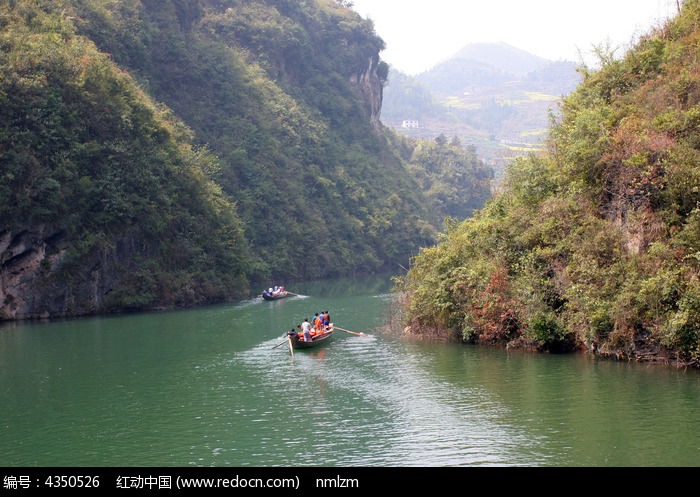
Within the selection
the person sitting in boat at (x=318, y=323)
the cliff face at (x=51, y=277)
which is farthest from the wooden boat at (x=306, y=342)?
the cliff face at (x=51, y=277)

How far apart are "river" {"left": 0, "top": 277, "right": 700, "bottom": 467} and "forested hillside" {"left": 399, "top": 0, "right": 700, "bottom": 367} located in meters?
1.06

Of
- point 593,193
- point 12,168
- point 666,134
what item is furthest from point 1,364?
point 666,134

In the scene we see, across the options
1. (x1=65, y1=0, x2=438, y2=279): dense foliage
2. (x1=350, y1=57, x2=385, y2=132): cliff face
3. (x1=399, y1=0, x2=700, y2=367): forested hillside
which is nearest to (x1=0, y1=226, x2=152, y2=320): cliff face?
(x1=65, y1=0, x2=438, y2=279): dense foliage

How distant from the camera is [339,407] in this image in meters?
20.3

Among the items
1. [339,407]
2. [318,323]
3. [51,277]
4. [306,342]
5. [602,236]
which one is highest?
[602,236]

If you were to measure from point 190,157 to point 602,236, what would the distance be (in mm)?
40521

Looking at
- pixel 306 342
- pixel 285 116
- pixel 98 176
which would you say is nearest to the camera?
pixel 306 342

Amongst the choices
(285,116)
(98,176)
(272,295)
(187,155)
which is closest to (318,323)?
(272,295)

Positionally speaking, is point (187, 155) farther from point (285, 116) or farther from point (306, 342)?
point (285, 116)

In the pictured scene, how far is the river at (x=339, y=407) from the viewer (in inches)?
629

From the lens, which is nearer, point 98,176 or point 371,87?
point 98,176

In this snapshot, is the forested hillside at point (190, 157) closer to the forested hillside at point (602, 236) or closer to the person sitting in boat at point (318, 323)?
the person sitting in boat at point (318, 323)

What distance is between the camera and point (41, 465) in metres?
15.8

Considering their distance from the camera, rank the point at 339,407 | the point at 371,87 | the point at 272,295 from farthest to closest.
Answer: the point at 371,87 < the point at 272,295 < the point at 339,407
